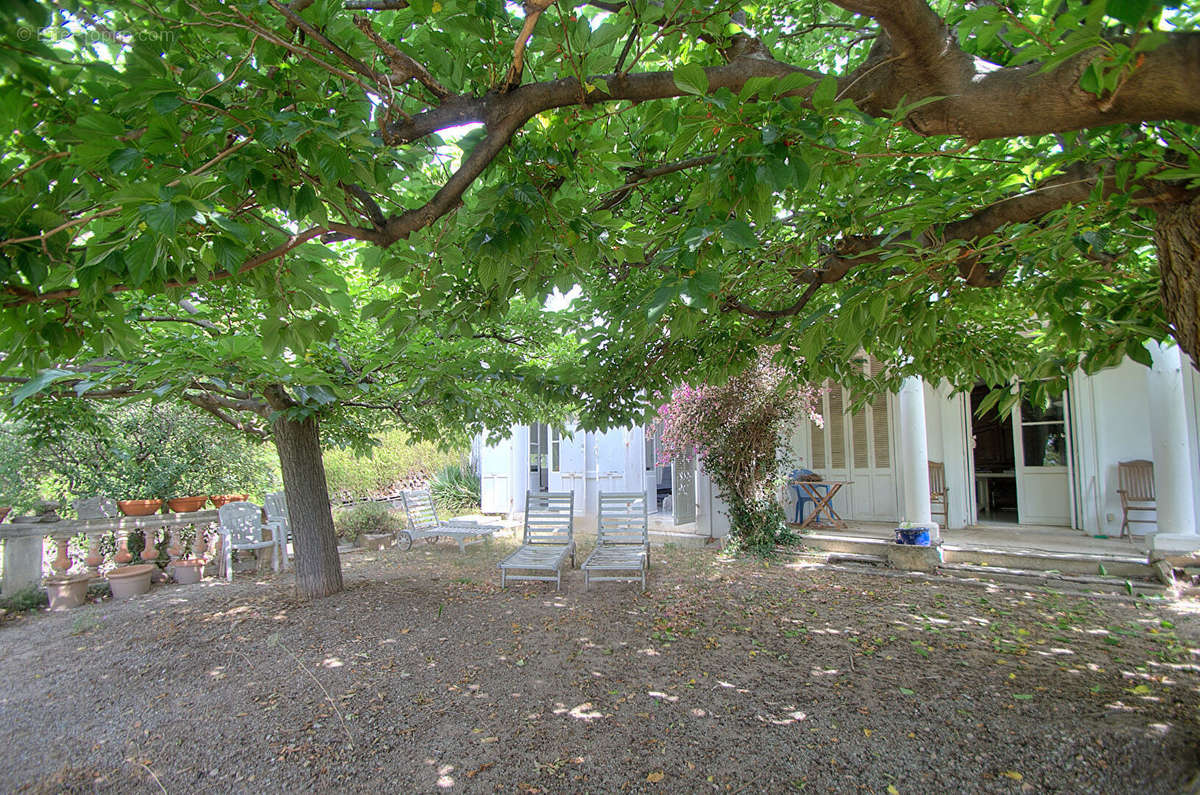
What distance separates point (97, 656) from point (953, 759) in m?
6.44

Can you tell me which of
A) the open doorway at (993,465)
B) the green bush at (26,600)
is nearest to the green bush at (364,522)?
the green bush at (26,600)

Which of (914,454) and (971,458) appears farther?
(971,458)

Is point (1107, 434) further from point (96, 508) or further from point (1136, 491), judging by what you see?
point (96, 508)

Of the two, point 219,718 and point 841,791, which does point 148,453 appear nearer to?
point 219,718

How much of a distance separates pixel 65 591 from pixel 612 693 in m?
6.60

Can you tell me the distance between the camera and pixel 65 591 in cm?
635

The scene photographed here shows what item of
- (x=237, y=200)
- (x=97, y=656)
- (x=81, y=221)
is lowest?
(x=97, y=656)

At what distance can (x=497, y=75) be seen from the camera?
1780 millimetres

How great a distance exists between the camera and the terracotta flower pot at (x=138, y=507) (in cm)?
739

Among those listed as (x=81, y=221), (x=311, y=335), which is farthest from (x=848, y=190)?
(x=81, y=221)

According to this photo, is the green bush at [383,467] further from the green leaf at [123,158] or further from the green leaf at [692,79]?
the green leaf at [692,79]

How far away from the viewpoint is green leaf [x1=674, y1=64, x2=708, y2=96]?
1.35m

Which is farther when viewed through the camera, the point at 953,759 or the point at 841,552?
the point at 841,552

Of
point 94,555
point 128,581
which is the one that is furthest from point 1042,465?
point 94,555
